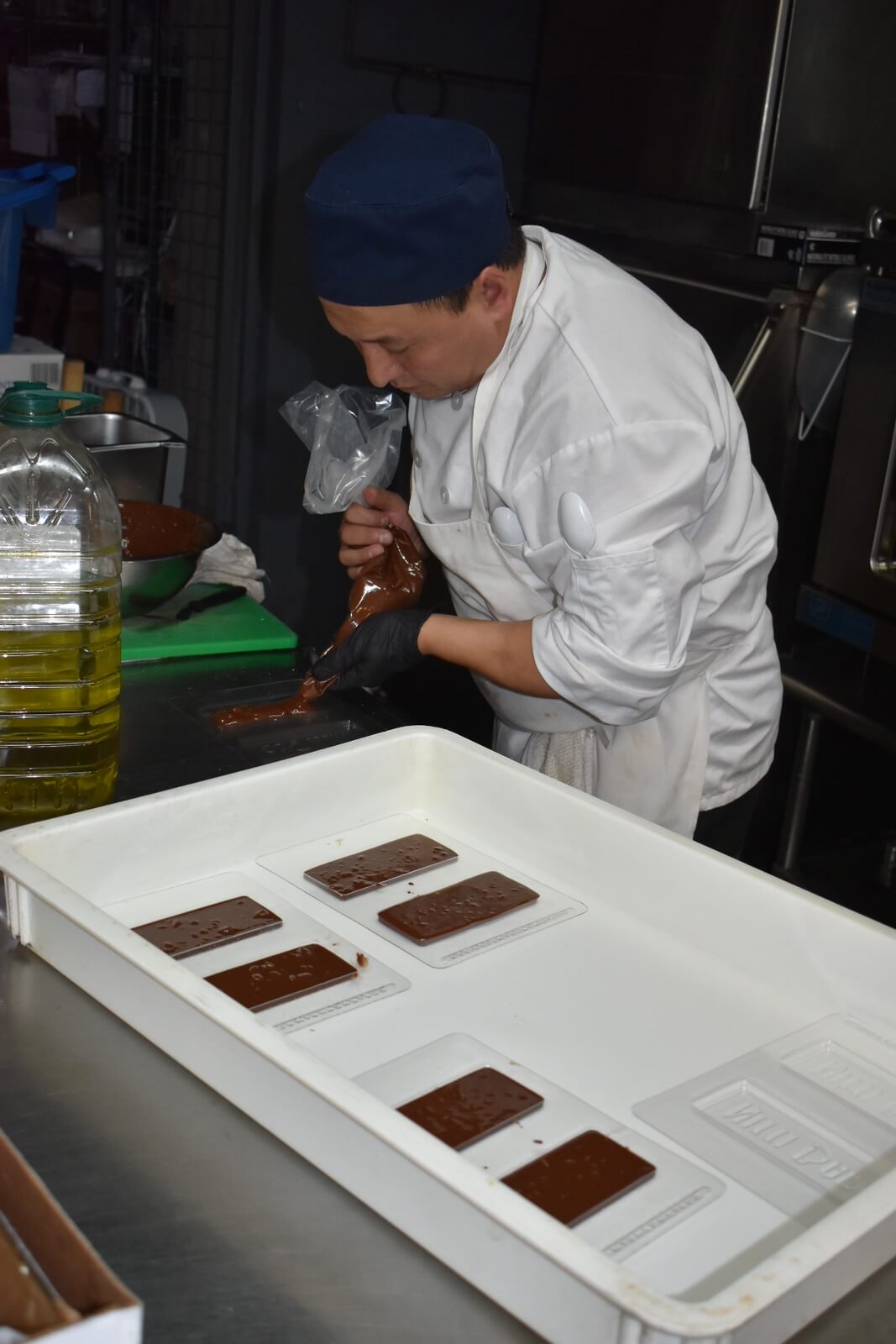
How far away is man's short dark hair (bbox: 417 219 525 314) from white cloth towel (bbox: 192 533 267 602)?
68cm

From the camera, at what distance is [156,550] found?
198 cm

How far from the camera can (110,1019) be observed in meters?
1.08

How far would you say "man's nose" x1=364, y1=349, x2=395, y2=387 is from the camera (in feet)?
5.15

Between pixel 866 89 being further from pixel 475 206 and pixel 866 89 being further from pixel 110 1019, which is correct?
pixel 110 1019

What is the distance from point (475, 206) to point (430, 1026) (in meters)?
0.86

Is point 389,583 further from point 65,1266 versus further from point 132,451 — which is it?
point 65,1266

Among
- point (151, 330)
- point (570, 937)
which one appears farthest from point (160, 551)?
point (151, 330)

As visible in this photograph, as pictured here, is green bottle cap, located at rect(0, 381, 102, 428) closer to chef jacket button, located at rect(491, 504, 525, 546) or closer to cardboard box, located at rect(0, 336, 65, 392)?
chef jacket button, located at rect(491, 504, 525, 546)

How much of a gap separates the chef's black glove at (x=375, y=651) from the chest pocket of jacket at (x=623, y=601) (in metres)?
0.23

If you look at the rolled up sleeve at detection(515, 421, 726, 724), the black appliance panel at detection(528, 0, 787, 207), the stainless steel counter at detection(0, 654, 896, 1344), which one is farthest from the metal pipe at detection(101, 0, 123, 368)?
the stainless steel counter at detection(0, 654, 896, 1344)

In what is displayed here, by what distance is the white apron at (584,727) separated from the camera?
175 cm

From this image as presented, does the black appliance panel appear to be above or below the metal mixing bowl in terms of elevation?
above

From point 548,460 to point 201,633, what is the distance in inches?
25.0

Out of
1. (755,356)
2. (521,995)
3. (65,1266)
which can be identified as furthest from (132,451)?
(65,1266)
